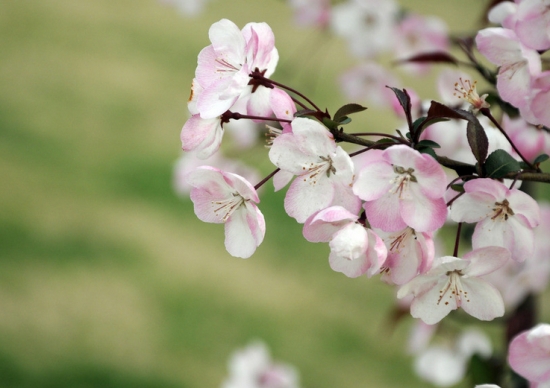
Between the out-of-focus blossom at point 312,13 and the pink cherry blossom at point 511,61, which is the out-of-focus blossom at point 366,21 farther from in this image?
the pink cherry blossom at point 511,61

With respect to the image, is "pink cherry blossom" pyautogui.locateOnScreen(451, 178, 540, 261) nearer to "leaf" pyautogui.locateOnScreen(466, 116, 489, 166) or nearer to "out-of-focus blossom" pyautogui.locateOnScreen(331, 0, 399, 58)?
"leaf" pyautogui.locateOnScreen(466, 116, 489, 166)

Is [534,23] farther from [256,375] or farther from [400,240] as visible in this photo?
[256,375]

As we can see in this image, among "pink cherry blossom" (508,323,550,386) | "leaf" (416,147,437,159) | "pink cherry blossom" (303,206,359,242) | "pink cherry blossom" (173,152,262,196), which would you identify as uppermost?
"pink cherry blossom" (173,152,262,196)

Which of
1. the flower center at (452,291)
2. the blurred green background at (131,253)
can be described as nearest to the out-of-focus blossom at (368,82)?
the blurred green background at (131,253)

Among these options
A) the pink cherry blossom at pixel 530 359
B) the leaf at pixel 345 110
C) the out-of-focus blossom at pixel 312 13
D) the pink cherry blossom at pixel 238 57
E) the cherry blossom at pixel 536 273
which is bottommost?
the pink cherry blossom at pixel 530 359

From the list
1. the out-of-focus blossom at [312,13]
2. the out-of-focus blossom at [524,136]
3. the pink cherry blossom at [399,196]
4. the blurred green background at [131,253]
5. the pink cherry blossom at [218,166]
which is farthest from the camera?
the blurred green background at [131,253]

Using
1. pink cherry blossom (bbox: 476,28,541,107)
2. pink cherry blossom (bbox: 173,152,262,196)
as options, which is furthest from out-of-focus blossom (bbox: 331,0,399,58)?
pink cherry blossom (bbox: 476,28,541,107)

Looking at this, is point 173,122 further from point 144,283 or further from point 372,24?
point 372,24
